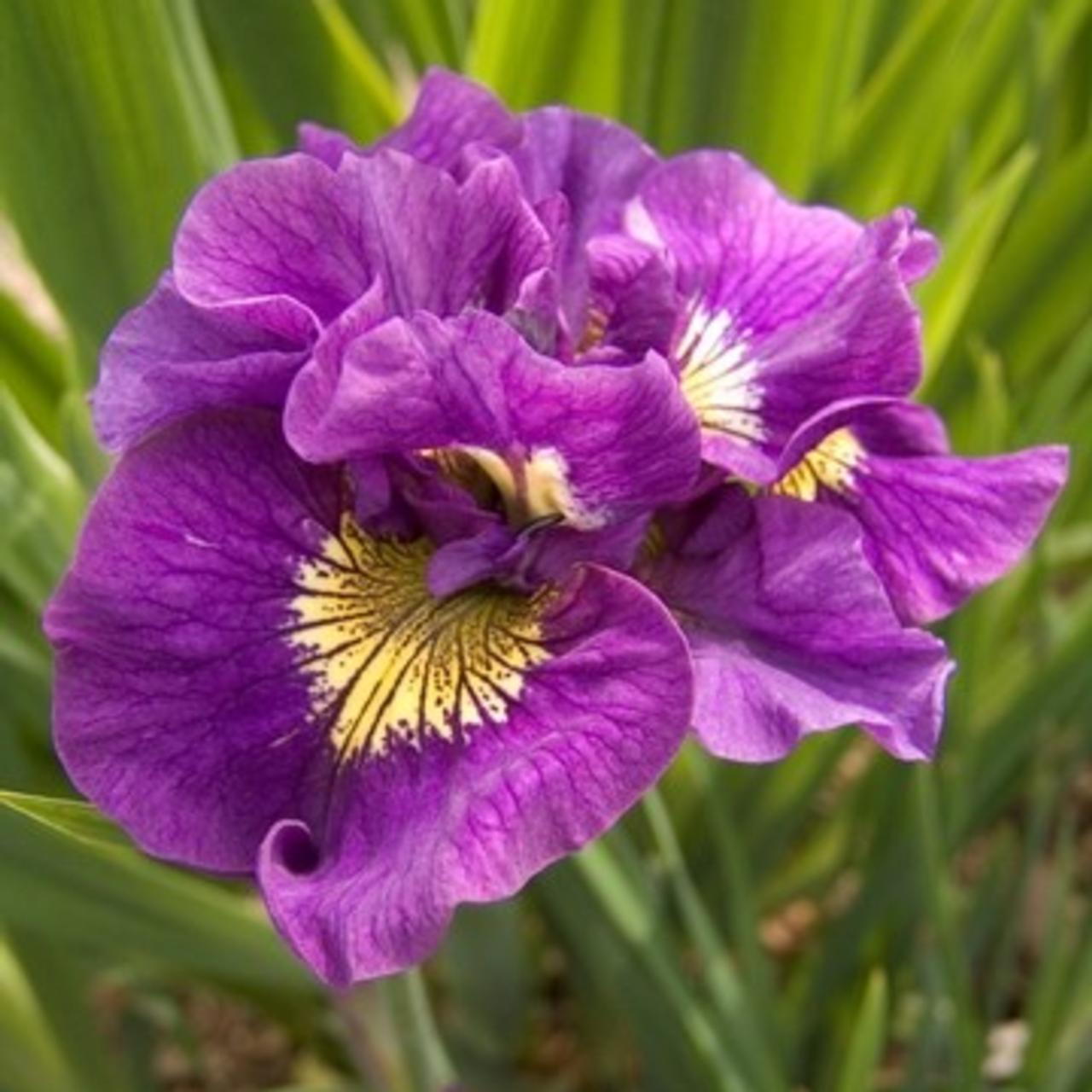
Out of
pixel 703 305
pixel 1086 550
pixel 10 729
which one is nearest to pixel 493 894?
pixel 703 305

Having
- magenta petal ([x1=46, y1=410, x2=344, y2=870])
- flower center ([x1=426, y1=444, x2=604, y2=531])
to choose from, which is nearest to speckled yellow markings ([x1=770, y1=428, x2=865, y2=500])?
flower center ([x1=426, y1=444, x2=604, y2=531])

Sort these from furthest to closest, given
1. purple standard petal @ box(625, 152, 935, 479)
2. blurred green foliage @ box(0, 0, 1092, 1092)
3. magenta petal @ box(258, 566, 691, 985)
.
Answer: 1. blurred green foliage @ box(0, 0, 1092, 1092)
2. purple standard petal @ box(625, 152, 935, 479)
3. magenta petal @ box(258, 566, 691, 985)

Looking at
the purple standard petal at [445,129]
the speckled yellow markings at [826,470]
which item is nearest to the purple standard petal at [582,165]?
Answer: the purple standard petal at [445,129]

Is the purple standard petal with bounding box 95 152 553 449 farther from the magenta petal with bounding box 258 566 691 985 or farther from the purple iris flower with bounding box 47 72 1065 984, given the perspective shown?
the magenta petal with bounding box 258 566 691 985

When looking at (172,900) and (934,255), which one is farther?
(172,900)

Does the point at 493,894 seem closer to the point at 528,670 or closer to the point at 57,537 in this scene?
the point at 528,670

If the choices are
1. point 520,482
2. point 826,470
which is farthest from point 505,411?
point 826,470
